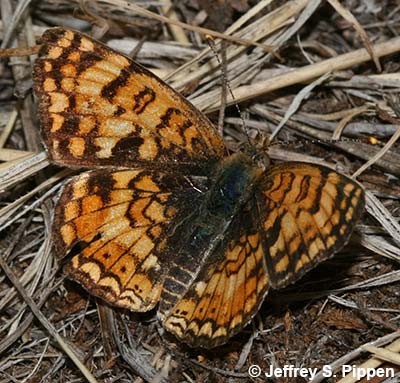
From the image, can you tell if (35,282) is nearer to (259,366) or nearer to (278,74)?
(259,366)

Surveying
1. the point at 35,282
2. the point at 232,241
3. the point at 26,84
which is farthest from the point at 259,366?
the point at 26,84

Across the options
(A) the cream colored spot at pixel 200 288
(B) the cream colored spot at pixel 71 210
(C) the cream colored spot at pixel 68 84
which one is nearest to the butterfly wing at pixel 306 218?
(A) the cream colored spot at pixel 200 288

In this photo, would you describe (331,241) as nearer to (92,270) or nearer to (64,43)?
(92,270)

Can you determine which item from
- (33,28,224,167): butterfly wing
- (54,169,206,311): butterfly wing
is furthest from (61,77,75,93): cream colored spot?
(54,169,206,311): butterfly wing

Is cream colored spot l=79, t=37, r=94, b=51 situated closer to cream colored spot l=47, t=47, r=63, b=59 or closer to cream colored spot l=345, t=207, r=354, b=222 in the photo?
cream colored spot l=47, t=47, r=63, b=59

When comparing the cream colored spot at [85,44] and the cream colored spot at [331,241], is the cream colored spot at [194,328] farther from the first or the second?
the cream colored spot at [85,44]

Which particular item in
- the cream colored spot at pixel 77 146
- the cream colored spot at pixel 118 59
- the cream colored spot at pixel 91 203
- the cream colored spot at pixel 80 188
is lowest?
the cream colored spot at pixel 91 203
